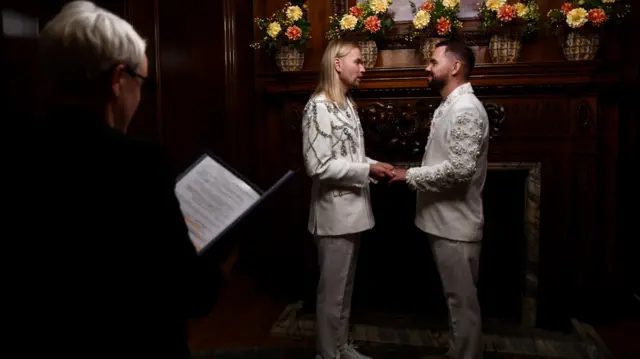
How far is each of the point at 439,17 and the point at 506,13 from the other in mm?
353

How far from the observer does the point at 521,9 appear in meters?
2.86

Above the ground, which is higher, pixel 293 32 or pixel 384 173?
pixel 293 32

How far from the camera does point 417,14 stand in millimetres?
2971

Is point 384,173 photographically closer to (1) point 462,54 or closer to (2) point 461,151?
(2) point 461,151

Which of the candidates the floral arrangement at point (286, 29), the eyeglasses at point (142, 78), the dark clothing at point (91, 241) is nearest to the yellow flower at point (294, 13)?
the floral arrangement at point (286, 29)

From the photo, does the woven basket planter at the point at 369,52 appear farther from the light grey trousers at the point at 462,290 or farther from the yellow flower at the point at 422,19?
the light grey trousers at the point at 462,290

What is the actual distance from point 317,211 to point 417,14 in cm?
141

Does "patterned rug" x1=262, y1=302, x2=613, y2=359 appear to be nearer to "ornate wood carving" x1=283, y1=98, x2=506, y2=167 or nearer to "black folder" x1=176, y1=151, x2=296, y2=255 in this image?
"ornate wood carving" x1=283, y1=98, x2=506, y2=167

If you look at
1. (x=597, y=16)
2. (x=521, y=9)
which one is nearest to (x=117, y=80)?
(x=521, y=9)

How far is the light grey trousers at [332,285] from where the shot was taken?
86.1 inches

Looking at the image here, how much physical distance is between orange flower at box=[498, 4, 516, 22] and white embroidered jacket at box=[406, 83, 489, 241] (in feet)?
2.87

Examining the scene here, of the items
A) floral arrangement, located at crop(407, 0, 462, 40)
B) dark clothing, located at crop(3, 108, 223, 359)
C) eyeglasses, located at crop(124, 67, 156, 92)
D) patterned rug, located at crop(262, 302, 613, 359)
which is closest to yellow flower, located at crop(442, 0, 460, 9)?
floral arrangement, located at crop(407, 0, 462, 40)

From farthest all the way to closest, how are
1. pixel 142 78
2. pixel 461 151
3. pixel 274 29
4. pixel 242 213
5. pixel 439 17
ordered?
pixel 274 29 → pixel 439 17 → pixel 461 151 → pixel 242 213 → pixel 142 78

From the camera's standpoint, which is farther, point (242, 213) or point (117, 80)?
point (242, 213)
